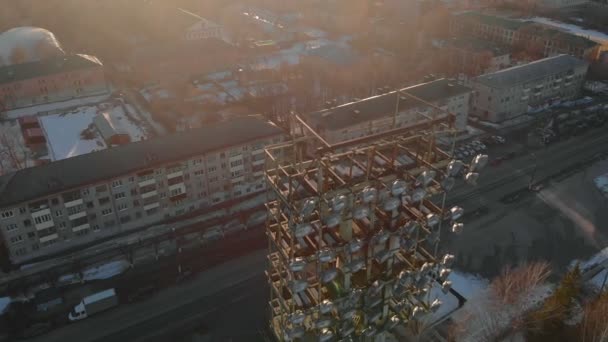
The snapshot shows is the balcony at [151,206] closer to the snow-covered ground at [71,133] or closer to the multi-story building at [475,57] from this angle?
the snow-covered ground at [71,133]

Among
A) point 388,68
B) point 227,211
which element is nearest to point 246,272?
point 227,211

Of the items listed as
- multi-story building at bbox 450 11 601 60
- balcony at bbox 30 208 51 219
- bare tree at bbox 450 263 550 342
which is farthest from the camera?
multi-story building at bbox 450 11 601 60

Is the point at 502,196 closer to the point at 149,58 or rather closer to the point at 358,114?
the point at 358,114


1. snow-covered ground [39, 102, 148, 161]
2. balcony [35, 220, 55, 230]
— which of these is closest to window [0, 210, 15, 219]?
balcony [35, 220, 55, 230]

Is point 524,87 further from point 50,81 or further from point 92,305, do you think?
point 50,81

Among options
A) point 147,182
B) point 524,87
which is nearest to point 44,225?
point 147,182

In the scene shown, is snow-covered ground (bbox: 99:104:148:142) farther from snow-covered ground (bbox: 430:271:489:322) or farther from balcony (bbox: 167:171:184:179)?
snow-covered ground (bbox: 430:271:489:322)
